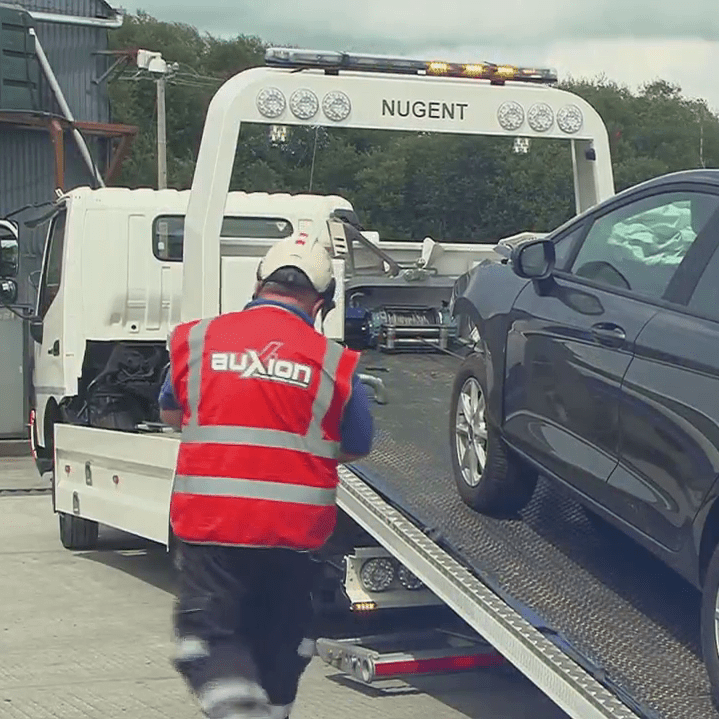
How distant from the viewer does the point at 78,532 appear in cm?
1061

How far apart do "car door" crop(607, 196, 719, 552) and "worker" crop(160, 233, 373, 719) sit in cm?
111

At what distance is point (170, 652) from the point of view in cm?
764

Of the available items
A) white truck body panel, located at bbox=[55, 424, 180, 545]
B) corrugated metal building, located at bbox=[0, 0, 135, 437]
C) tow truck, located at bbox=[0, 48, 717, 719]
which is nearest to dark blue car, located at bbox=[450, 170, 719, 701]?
tow truck, located at bbox=[0, 48, 717, 719]

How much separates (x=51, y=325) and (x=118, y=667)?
11.2ft

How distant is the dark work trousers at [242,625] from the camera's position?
162 inches

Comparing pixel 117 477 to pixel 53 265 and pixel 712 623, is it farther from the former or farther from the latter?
pixel 712 623

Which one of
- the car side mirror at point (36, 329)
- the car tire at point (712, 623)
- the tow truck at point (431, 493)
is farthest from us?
the car side mirror at point (36, 329)

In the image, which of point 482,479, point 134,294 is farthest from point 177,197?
point 482,479

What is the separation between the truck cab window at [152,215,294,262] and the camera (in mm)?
9508

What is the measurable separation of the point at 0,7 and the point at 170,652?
73.9ft

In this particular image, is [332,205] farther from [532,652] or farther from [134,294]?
[532,652]

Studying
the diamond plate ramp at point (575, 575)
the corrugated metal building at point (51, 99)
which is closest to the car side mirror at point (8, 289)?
the diamond plate ramp at point (575, 575)

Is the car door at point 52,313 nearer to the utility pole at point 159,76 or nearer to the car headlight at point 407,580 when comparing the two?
the car headlight at point 407,580

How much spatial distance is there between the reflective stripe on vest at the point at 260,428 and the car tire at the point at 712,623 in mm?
1246
